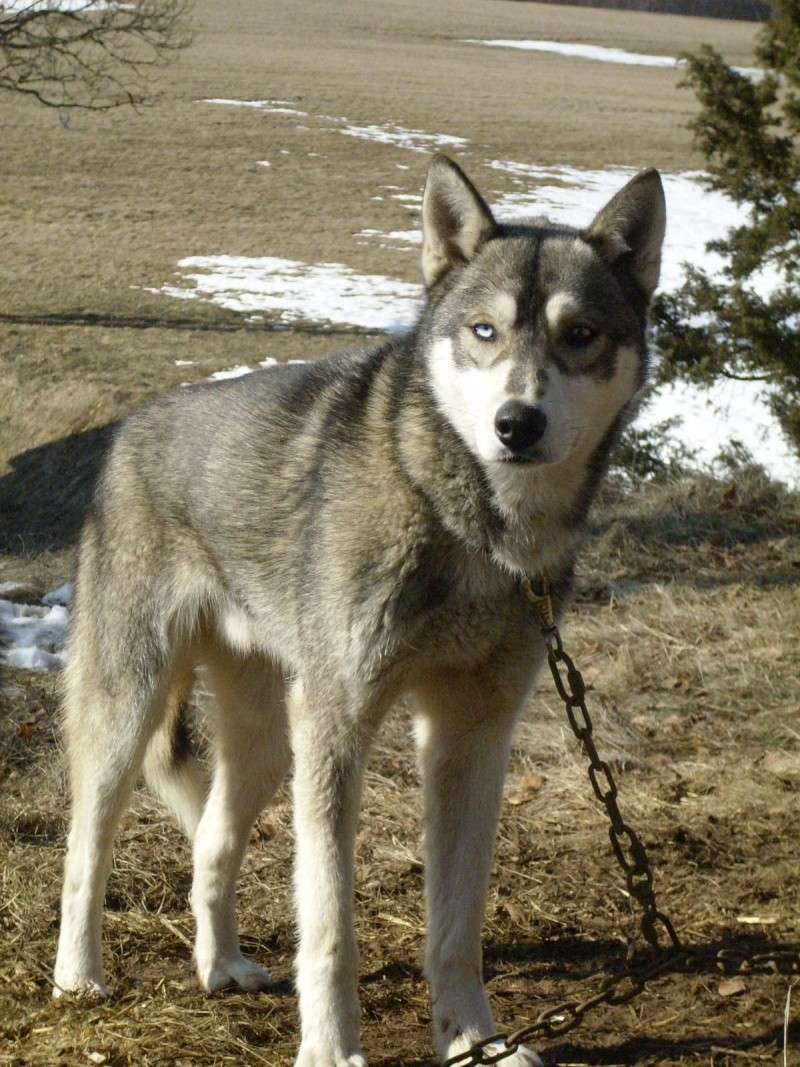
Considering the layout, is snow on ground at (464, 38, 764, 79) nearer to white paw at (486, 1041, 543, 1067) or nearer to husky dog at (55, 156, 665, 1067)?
husky dog at (55, 156, 665, 1067)

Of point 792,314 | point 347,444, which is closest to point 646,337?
point 347,444

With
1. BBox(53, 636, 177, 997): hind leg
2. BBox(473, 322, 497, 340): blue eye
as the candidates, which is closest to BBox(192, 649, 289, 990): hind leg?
BBox(53, 636, 177, 997): hind leg

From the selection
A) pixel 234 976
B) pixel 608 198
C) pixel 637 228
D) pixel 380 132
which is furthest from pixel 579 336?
pixel 380 132

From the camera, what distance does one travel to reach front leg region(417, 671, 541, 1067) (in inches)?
141

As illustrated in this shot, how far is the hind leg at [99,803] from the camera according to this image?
13.1 ft

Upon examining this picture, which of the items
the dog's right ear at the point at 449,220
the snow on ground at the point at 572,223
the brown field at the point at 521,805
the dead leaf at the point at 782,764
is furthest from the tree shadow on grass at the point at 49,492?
the dog's right ear at the point at 449,220

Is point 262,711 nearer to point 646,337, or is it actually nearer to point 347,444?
point 347,444

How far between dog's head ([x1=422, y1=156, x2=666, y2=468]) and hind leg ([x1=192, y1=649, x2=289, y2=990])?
1.37 meters

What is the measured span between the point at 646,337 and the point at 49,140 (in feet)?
83.6

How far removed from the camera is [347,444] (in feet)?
12.3

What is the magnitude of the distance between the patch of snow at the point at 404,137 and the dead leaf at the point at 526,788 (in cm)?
2397

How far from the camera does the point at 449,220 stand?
378 cm

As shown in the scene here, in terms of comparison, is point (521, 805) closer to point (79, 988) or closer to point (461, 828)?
point (461, 828)

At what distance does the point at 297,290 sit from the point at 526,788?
12197mm
